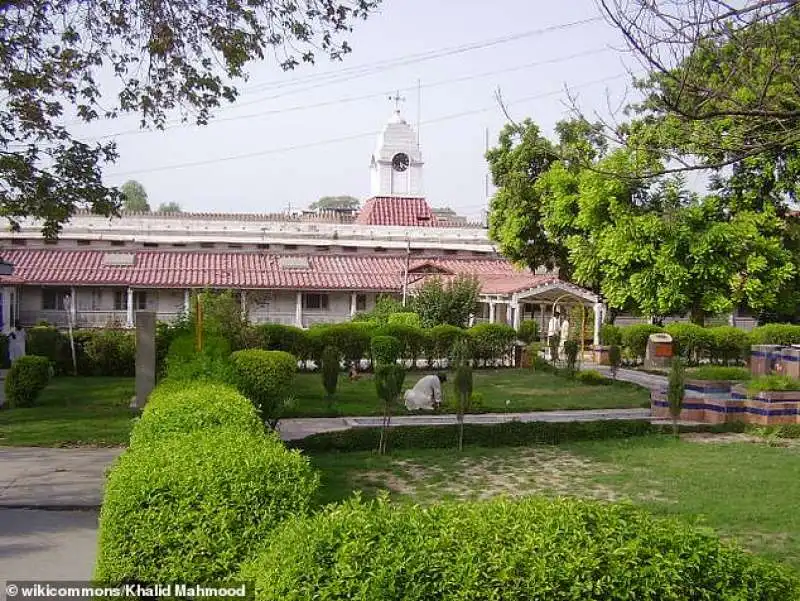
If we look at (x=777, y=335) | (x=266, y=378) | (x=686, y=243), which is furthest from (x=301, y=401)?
(x=777, y=335)

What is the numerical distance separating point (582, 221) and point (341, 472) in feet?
59.3

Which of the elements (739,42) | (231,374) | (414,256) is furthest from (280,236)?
(739,42)

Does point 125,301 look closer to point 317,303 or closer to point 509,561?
point 317,303

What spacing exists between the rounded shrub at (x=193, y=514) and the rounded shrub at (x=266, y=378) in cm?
727

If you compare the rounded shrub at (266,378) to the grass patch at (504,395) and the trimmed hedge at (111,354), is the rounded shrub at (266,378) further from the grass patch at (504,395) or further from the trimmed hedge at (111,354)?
the trimmed hedge at (111,354)

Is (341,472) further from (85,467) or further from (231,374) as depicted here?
(85,467)

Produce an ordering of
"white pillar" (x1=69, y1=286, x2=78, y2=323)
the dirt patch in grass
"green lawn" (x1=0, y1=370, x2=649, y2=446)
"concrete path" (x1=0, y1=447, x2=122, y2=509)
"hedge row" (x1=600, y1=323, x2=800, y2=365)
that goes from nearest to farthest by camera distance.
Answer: "concrete path" (x1=0, y1=447, x2=122, y2=509)
the dirt patch in grass
"green lawn" (x1=0, y1=370, x2=649, y2=446)
"hedge row" (x1=600, y1=323, x2=800, y2=365)
"white pillar" (x1=69, y1=286, x2=78, y2=323)

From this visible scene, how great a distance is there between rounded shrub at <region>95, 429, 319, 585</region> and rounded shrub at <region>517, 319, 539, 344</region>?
85.3ft

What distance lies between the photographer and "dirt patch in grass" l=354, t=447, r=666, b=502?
30.3 ft

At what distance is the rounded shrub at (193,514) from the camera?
14.5 ft

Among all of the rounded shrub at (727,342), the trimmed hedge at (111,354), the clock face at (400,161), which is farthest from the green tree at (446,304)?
the clock face at (400,161)

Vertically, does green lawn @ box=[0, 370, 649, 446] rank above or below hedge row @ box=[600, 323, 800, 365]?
below

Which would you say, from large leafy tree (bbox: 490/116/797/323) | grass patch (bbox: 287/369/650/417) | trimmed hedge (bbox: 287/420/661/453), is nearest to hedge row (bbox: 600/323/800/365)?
large leafy tree (bbox: 490/116/797/323)

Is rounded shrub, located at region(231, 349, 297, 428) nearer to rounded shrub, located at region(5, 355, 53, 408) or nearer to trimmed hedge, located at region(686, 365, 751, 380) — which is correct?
rounded shrub, located at region(5, 355, 53, 408)
